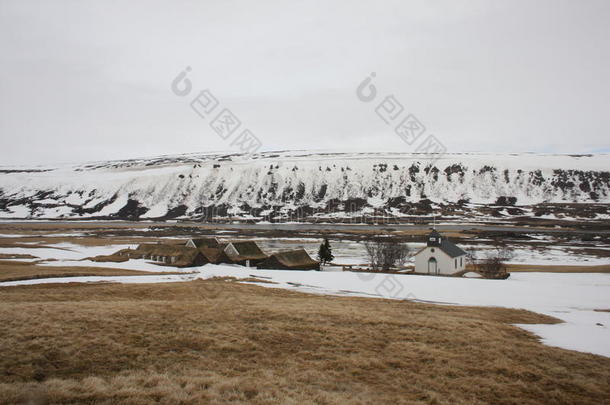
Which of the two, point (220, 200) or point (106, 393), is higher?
point (220, 200)

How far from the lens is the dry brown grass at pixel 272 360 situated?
11.2 meters

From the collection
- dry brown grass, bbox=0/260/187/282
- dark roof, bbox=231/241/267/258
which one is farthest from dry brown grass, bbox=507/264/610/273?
dry brown grass, bbox=0/260/187/282

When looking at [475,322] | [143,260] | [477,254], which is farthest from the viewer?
[477,254]

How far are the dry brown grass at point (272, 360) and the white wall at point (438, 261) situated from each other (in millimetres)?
29633

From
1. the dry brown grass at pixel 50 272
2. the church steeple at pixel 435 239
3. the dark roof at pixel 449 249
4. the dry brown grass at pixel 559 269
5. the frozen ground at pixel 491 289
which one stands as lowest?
the frozen ground at pixel 491 289

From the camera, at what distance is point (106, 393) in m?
10.4

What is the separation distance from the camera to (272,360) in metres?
14.6

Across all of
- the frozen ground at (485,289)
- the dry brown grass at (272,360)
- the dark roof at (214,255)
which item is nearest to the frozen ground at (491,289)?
the frozen ground at (485,289)

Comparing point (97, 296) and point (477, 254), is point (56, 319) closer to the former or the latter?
point (97, 296)

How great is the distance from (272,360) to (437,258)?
42.2 m

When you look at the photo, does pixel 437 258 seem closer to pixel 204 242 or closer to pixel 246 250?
pixel 246 250

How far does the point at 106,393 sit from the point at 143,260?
51681mm

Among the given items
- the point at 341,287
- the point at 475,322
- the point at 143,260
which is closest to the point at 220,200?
the point at 143,260

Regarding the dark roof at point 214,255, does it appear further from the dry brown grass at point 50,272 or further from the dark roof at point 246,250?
the dry brown grass at point 50,272
